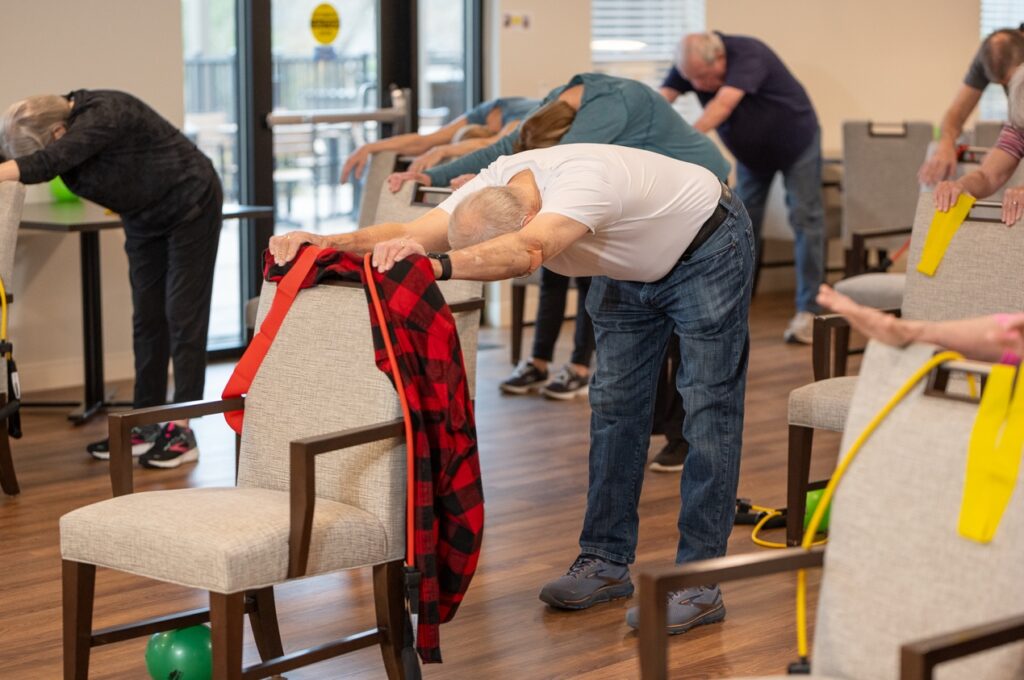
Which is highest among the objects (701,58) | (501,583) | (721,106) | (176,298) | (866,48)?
(866,48)

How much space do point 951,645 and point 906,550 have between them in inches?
10.0

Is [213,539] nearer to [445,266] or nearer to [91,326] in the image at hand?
[445,266]

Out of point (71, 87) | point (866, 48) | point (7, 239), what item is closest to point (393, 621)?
point (7, 239)

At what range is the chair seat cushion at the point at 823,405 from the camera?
330 centimetres

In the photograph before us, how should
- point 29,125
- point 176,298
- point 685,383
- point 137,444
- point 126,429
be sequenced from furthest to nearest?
point 137,444, point 176,298, point 29,125, point 685,383, point 126,429

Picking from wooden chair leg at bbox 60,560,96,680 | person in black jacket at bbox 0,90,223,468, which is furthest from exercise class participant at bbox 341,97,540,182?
wooden chair leg at bbox 60,560,96,680

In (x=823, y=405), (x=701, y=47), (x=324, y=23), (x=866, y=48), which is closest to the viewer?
(x=823, y=405)

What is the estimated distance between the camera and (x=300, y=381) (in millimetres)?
2693

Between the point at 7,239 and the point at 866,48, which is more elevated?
the point at 866,48

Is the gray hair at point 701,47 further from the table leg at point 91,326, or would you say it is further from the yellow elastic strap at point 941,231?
the yellow elastic strap at point 941,231

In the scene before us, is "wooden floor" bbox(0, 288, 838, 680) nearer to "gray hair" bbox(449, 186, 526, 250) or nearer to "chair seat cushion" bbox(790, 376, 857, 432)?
"chair seat cushion" bbox(790, 376, 857, 432)

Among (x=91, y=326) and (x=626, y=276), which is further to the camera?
(x=91, y=326)

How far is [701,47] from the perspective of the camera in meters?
6.13

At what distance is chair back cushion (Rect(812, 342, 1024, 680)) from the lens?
1.79 meters
